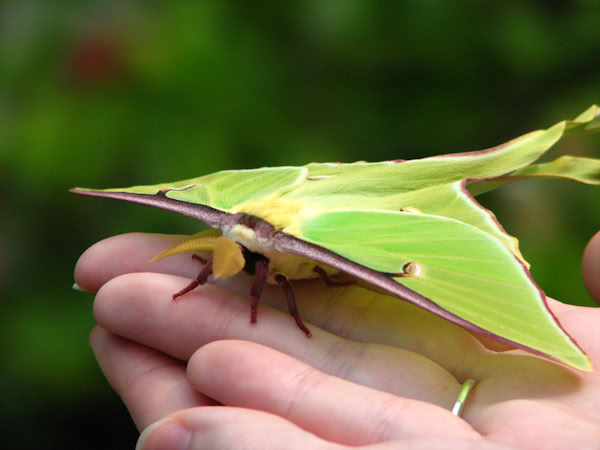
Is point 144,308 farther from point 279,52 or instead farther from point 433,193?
point 279,52

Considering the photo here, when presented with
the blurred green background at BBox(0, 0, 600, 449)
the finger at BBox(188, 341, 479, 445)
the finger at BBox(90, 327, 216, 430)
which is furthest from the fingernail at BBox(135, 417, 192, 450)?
the blurred green background at BBox(0, 0, 600, 449)

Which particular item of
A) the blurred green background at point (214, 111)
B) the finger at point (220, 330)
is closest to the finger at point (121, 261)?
the finger at point (220, 330)

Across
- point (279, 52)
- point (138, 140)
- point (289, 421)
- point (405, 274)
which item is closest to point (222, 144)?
point (138, 140)

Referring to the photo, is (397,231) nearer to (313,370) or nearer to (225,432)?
(313,370)

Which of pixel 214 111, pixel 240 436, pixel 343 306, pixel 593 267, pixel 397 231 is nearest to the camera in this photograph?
pixel 240 436

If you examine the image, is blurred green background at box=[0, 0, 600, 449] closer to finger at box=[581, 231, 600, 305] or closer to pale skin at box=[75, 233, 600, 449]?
finger at box=[581, 231, 600, 305]

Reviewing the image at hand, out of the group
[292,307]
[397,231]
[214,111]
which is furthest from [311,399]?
[214,111]

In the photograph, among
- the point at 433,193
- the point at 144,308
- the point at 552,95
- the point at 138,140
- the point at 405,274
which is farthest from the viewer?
the point at 552,95
